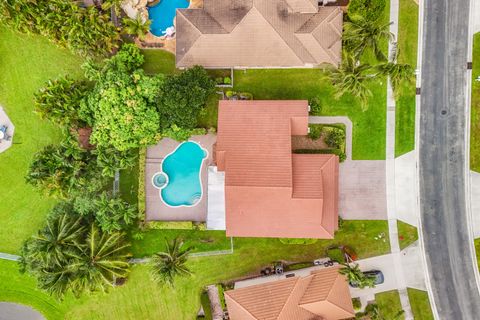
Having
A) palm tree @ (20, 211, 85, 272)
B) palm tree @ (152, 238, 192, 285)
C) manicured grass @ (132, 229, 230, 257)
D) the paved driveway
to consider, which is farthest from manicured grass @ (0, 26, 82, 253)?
the paved driveway

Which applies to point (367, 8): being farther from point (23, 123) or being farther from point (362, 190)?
point (23, 123)

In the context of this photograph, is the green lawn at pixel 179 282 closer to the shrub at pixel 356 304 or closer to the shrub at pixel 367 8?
the shrub at pixel 356 304

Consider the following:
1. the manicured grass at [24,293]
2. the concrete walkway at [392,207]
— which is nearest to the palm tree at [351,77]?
the concrete walkway at [392,207]

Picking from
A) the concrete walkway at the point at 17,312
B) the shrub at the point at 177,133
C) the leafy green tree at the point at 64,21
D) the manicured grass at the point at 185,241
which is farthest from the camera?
the concrete walkway at the point at 17,312

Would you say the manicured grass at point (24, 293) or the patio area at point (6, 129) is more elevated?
the patio area at point (6, 129)

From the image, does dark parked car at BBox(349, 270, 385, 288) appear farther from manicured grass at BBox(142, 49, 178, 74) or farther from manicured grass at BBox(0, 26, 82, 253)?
manicured grass at BBox(0, 26, 82, 253)

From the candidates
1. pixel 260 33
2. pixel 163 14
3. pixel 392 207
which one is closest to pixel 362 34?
pixel 260 33

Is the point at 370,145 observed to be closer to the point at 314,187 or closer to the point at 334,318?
the point at 314,187
